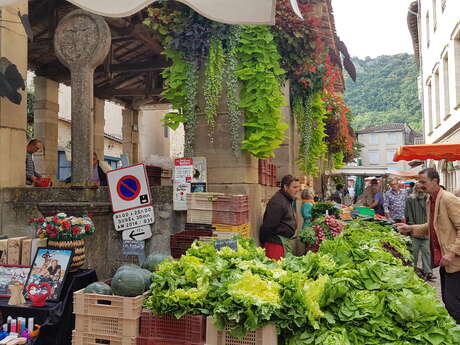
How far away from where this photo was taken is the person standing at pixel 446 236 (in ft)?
14.2

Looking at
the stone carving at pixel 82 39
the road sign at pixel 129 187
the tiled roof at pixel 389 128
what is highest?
the tiled roof at pixel 389 128

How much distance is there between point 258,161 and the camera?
634 cm

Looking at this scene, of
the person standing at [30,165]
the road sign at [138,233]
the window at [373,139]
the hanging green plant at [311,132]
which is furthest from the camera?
the window at [373,139]

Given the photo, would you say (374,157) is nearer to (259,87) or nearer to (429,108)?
(429,108)

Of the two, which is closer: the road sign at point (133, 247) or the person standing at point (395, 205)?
the road sign at point (133, 247)

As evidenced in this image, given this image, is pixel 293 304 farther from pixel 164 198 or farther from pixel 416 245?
pixel 416 245

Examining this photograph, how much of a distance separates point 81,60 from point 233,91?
92.0 inches

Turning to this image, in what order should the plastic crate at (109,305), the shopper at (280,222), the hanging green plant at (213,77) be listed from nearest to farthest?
the plastic crate at (109,305) → the hanging green plant at (213,77) → the shopper at (280,222)

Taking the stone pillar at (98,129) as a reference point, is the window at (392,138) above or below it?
above

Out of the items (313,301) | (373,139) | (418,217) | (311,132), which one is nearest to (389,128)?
(373,139)

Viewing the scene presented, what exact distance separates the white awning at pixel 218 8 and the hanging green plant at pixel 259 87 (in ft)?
5.98

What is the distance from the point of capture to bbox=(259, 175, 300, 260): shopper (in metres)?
5.74

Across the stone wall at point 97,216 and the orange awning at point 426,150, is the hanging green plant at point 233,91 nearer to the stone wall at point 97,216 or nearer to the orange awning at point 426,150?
the stone wall at point 97,216

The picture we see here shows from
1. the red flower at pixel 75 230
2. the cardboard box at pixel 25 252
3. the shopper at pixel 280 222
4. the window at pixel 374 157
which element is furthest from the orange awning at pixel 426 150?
the window at pixel 374 157
